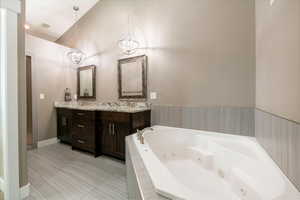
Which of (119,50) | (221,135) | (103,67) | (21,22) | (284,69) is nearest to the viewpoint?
(284,69)

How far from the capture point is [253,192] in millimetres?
1037

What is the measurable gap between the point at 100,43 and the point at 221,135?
3.03 metres

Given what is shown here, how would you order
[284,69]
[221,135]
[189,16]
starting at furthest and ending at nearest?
[189,16] → [221,135] → [284,69]

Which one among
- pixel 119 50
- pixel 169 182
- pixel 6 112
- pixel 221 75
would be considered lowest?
pixel 169 182

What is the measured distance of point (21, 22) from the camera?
4.81ft

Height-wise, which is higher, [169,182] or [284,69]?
[284,69]

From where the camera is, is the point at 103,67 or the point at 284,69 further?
the point at 103,67

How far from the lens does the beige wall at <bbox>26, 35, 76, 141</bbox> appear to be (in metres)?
2.89

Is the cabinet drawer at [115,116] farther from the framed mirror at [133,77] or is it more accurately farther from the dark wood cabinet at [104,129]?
the framed mirror at [133,77]

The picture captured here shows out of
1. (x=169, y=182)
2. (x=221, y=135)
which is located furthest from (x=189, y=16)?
(x=169, y=182)

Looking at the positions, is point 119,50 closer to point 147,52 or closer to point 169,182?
point 147,52

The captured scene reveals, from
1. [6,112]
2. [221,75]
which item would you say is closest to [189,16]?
[221,75]

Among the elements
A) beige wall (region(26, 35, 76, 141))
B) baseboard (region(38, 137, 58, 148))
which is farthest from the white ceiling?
baseboard (region(38, 137, 58, 148))

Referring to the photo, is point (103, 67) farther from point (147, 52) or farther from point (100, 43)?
point (147, 52)
